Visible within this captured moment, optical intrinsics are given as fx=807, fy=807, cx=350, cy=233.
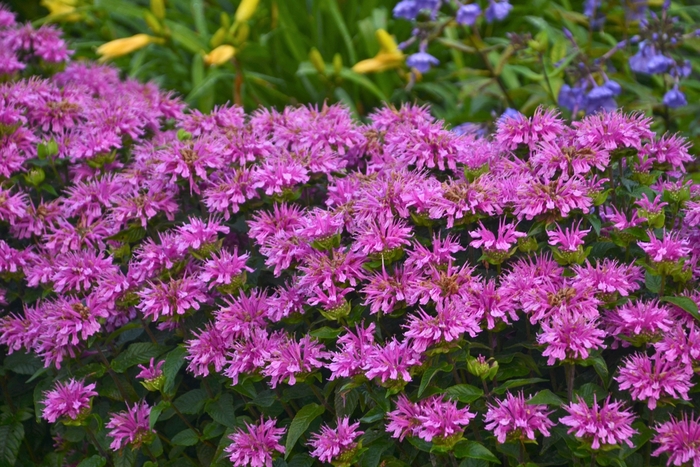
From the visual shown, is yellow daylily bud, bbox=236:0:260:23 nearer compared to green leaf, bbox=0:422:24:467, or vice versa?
green leaf, bbox=0:422:24:467

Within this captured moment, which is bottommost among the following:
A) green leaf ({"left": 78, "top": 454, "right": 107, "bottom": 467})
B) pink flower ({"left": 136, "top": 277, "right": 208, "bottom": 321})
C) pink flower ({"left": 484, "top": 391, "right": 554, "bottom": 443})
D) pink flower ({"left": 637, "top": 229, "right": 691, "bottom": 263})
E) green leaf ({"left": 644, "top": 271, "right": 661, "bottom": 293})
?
green leaf ({"left": 78, "top": 454, "right": 107, "bottom": 467})

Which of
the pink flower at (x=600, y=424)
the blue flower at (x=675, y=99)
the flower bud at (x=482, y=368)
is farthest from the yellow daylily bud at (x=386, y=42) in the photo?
the pink flower at (x=600, y=424)

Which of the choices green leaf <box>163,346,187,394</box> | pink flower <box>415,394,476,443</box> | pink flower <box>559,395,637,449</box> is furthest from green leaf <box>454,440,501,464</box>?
green leaf <box>163,346,187,394</box>

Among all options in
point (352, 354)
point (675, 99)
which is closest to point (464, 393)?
point (352, 354)

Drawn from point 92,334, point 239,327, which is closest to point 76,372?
point 92,334

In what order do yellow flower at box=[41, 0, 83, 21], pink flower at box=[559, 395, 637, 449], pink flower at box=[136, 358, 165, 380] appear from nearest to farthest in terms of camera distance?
1. pink flower at box=[559, 395, 637, 449]
2. pink flower at box=[136, 358, 165, 380]
3. yellow flower at box=[41, 0, 83, 21]

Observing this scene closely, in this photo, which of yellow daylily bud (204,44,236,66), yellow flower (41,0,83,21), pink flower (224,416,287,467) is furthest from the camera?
yellow flower (41,0,83,21)

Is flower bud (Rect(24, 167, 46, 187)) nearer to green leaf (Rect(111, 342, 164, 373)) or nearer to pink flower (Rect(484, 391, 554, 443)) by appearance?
green leaf (Rect(111, 342, 164, 373))

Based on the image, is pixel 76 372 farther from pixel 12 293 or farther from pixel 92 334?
pixel 12 293

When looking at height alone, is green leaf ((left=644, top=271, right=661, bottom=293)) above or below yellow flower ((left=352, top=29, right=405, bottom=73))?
above
